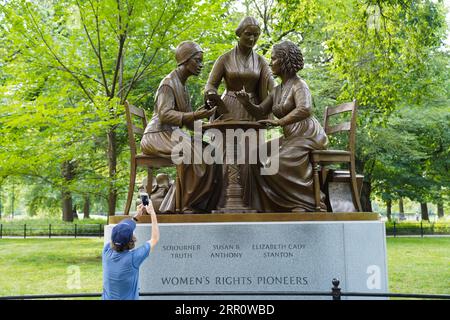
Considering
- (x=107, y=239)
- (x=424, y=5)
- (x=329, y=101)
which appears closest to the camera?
(x=107, y=239)

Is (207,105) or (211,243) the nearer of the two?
(211,243)

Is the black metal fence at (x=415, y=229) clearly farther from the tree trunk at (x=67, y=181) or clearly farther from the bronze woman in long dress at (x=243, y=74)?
the bronze woman in long dress at (x=243, y=74)

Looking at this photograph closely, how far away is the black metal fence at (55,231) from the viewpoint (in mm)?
23625

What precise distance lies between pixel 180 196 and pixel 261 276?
1.61 metres

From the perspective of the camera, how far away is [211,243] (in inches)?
263

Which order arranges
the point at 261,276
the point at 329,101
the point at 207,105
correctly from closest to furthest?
the point at 261,276 → the point at 207,105 → the point at 329,101

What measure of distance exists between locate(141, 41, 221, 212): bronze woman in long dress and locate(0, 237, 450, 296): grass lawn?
17.9ft

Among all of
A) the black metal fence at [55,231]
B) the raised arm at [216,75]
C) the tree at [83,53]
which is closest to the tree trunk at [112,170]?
the tree at [83,53]

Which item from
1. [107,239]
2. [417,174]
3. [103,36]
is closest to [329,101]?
[417,174]

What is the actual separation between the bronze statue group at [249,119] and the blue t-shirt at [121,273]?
2.73 metres

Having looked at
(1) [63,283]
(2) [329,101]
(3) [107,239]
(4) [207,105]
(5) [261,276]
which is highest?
(2) [329,101]

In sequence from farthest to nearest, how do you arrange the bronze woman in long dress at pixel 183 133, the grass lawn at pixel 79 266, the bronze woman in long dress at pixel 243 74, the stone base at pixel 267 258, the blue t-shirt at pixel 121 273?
the grass lawn at pixel 79 266 → the bronze woman in long dress at pixel 243 74 → the bronze woman in long dress at pixel 183 133 → the stone base at pixel 267 258 → the blue t-shirt at pixel 121 273

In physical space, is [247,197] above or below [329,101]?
below

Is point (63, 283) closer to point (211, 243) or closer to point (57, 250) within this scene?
point (57, 250)
